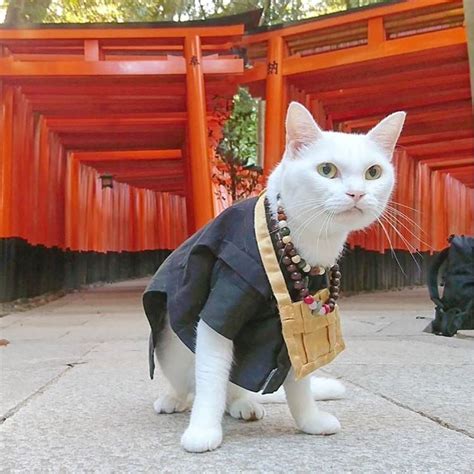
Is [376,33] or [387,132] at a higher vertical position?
[376,33]

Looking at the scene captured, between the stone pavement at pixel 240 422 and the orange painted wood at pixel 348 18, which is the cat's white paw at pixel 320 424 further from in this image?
the orange painted wood at pixel 348 18

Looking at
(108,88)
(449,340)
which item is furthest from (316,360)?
(108,88)

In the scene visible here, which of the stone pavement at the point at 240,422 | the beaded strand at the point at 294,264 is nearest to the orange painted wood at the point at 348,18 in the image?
the stone pavement at the point at 240,422

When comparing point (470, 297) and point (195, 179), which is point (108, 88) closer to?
point (195, 179)

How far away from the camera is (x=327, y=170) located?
49.0 inches

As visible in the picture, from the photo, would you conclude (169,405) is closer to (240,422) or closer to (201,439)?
(240,422)

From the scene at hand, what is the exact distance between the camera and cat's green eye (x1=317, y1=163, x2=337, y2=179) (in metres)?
1.24

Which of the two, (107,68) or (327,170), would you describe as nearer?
(327,170)

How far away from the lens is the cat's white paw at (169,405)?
5.10 feet

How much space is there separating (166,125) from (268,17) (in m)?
1.94

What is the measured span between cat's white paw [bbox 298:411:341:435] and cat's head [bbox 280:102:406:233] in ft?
1.25

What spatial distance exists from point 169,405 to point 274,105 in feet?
11.3

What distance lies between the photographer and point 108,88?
16.8 feet

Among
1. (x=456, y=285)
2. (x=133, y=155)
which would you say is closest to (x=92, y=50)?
(x=456, y=285)
